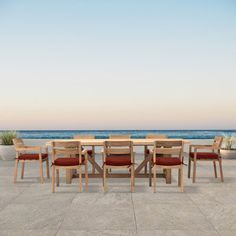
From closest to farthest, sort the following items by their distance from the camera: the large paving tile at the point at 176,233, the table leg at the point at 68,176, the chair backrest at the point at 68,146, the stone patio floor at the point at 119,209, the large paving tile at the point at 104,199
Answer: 1. the large paving tile at the point at 176,233
2. the stone patio floor at the point at 119,209
3. the large paving tile at the point at 104,199
4. the chair backrest at the point at 68,146
5. the table leg at the point at 68,176

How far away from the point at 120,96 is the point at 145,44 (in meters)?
6.79

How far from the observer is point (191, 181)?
5371 mm

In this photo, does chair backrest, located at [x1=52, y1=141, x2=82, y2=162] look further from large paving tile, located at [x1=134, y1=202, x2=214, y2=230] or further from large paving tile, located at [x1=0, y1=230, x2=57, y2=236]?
large paving tile, located at [x1=0, y1=230, x2=57, y2=236]

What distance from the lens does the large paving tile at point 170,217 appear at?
307 cm

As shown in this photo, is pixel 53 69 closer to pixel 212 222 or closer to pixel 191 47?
pixel 191 47

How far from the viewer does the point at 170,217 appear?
11.0 feet

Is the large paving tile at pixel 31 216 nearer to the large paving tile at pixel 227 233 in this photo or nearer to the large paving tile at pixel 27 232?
the large paving tile at pixel 27 232

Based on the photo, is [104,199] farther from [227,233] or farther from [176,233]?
[227,233]

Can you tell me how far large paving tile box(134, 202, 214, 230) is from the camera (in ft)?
10.1

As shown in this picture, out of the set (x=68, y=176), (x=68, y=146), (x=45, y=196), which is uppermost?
(x=68, y=146)

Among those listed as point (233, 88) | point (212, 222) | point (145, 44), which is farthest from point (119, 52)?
point (212, 222)

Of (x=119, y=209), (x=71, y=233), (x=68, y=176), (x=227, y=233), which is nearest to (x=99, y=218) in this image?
(x=119, y=209)

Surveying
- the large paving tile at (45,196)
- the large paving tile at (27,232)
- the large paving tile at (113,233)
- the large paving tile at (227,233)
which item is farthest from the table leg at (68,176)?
the large paving tile at (227,233)

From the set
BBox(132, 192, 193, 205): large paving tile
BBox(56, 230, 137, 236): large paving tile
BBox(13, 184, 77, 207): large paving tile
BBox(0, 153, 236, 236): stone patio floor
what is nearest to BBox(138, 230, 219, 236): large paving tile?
BBox(0, 153, 236, 236): stone patio floor
